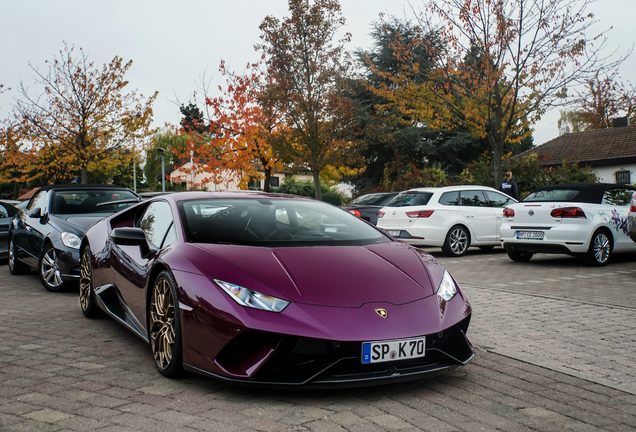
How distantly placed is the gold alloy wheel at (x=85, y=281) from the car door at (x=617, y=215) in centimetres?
879

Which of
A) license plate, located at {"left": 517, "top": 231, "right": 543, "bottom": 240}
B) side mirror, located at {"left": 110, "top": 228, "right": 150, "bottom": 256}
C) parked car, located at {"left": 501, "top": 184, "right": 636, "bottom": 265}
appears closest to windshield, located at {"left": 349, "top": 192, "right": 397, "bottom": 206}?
parked car, located at {"left": 501, "top": 184, "right": 636, "bottom": 265}

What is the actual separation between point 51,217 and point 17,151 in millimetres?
28147

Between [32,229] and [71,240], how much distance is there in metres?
1.63

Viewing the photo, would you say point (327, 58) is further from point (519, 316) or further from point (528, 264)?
point (519, 316)

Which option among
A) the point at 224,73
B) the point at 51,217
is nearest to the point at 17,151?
the point at 224,73

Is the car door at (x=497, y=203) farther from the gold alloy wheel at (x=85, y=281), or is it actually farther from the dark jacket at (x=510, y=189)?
the gold alloy wheel at (x=85, y=281)

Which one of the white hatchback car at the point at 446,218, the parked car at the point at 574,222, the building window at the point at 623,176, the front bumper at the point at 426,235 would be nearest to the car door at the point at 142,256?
the parked car at the point at 574,222

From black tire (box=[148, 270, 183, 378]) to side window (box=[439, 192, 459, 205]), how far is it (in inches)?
406

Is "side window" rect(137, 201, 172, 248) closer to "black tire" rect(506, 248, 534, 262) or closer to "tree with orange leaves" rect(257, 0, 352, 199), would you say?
"black tire" rect(506, 248, 534, 262)

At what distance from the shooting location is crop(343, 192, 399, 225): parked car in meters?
16.8

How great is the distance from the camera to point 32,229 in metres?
9.90

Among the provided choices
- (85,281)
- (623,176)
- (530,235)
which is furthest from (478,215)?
(623,176)

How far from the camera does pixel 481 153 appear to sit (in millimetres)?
34625

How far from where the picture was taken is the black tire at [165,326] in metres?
4.20
